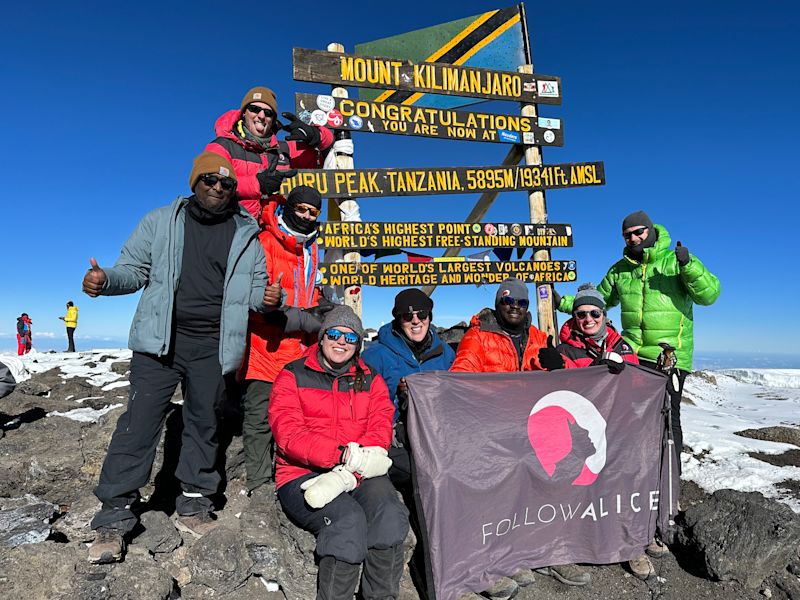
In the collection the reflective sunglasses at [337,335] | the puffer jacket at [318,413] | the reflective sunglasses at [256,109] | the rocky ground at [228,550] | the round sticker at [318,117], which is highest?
the round sticker at [318,117]

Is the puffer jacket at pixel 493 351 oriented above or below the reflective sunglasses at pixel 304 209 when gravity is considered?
below

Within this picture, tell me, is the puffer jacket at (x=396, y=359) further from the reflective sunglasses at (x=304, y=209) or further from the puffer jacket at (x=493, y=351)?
the reflective sunglasses at (x=304, y=209)

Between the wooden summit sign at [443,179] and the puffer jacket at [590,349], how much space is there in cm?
390

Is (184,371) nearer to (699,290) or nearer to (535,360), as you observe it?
(535,360)

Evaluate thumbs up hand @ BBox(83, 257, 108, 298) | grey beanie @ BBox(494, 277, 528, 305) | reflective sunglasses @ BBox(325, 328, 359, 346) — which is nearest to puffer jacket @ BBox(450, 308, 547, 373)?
grey beanie @ BBox(494, 277, 528, 305)

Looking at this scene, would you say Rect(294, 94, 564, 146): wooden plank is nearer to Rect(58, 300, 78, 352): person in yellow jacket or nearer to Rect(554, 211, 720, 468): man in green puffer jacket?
Rect(554, 211, 720, 468): man in green puffer jacket

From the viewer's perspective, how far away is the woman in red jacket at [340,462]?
2975 millimetres

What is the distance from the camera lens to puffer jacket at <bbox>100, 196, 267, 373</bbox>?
3.37 meters

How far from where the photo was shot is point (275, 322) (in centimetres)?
432

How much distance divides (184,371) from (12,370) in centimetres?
741

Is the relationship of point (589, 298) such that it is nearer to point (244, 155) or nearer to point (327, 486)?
point (327, 486)

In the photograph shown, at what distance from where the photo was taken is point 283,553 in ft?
12.3

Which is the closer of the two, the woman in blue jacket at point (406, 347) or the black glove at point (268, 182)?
the woman in blue jacket at point (406, 347)

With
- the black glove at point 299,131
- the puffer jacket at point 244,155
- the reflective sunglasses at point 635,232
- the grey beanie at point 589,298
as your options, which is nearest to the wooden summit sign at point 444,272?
the black glove at point 299,131
